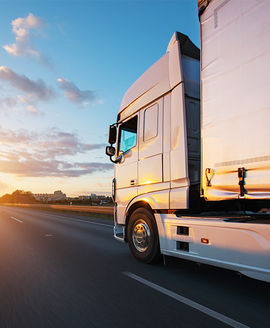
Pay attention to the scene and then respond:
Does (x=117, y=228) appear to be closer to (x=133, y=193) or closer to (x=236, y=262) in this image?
(x=133, y=193)

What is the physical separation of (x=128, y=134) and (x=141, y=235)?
85.1 inches

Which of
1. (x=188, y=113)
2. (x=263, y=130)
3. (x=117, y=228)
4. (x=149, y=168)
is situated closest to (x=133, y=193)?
(x=149, y=168)

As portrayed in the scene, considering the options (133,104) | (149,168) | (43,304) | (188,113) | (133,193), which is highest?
(133,104)

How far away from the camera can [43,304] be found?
125 inches

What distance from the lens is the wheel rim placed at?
4.97 m

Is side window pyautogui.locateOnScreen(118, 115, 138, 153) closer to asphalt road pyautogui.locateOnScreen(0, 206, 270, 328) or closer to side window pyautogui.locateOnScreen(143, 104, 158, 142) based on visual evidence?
side window pyautogui.locateOnScreen(143, 104, 158, 142)

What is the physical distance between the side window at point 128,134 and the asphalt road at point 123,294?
7.55 feet

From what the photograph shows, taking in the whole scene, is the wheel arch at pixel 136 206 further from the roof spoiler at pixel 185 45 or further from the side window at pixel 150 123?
the roof spoiler at pixel 185 45

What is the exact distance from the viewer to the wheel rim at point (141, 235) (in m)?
4.97

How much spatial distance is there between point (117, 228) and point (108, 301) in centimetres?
272

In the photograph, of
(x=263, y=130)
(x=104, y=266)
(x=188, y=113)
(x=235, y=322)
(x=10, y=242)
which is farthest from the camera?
(x=10, y=242)

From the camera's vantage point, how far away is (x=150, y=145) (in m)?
5.13

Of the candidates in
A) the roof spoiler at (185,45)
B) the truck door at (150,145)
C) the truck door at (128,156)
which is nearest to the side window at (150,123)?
the truck door at (150,145)

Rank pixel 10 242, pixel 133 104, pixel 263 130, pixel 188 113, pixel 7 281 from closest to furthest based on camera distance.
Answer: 1. pixel 263 130
2. pixel 7 281
3. pixel 188 113
4. pixel 133 104
5. pixel 10 242
